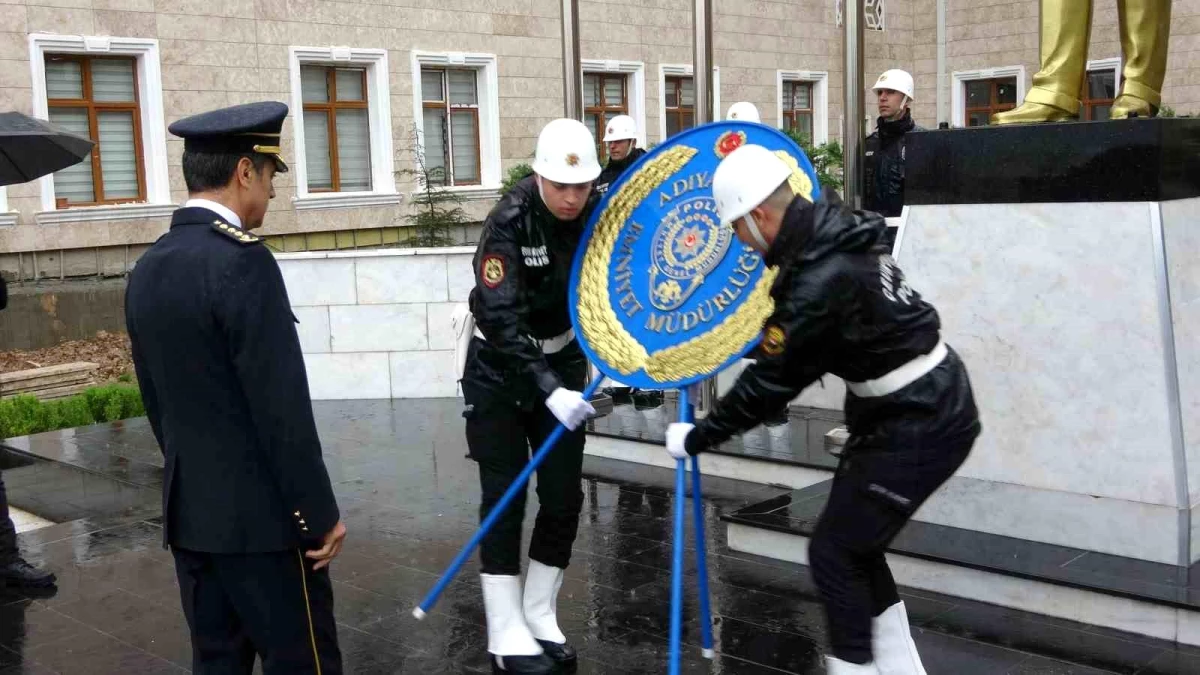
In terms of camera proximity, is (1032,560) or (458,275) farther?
(458,275)

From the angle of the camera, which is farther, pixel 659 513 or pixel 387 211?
pixel 387 211

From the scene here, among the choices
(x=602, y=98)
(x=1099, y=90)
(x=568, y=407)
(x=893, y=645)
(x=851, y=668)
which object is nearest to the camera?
(x=851, y=668)

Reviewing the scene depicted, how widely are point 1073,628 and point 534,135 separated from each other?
17678 mm

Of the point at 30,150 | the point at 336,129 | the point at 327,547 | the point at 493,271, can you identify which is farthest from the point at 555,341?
the point at 336,129

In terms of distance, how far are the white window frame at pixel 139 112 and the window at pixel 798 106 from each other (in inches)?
553

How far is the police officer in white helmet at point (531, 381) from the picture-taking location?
436 cm

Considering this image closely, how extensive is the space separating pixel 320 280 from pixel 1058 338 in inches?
281

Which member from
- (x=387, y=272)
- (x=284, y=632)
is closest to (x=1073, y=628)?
(x=284, y=632)

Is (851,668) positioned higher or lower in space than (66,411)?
higher

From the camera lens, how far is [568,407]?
4.24m

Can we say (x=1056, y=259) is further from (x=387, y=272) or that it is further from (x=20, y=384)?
(x=20, y=384)

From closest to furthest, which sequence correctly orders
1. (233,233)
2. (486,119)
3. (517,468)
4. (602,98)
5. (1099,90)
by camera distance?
(233,233) → (517,468) → (486,119) → (602,98) → (1099,90)

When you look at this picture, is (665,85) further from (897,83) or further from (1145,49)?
(1145,49)

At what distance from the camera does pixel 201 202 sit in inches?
123
